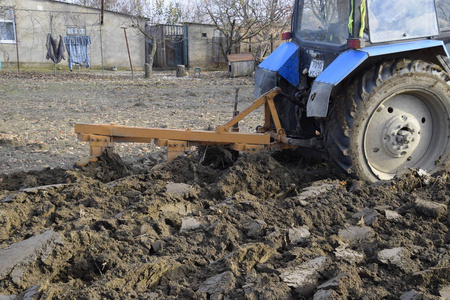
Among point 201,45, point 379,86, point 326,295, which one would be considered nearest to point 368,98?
point 379,86

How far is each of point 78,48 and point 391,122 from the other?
19814mm

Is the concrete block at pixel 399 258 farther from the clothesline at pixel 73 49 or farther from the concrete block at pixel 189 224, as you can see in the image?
the clothesline at pixel 73 49

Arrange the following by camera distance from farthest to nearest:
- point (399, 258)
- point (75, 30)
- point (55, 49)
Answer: point (75, 30)
point (55, 49)
point (399, 258)

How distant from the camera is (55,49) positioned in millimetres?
21312

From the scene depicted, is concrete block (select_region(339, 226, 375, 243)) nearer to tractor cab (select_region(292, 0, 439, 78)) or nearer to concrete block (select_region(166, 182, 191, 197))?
concrete block (select_region(166, 182, 191, 197))

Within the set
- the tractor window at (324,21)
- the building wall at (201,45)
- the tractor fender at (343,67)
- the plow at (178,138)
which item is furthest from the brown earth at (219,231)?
the building wall at (201,45)

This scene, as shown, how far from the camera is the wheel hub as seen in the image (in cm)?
493

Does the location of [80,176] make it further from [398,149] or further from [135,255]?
[398,149]

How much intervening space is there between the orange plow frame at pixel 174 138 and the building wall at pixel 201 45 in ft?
69.3

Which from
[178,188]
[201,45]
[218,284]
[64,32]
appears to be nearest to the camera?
[218,284]

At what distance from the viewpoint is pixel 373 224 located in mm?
3850

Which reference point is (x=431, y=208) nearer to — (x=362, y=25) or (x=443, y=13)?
(x=362, y=25)

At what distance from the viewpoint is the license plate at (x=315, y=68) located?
5.18m

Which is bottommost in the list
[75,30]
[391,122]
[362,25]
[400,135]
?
[400,135]
